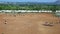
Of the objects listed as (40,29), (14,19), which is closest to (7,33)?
(40,29)

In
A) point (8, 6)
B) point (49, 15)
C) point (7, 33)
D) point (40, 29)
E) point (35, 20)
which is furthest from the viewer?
point (8, 6)

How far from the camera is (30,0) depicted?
977cm

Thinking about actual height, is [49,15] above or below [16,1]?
below

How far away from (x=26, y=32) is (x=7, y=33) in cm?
68

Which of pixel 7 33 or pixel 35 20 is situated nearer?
pixel 7 33

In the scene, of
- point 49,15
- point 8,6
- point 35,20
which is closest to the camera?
point 35,20

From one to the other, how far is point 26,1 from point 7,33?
4178 millimetres

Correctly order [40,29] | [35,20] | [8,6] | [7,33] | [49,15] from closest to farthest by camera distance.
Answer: [7,33] → [40,29] → [35,20] → [49,15] → [8,6]

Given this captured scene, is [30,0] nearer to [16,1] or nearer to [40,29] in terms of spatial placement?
[16,1]

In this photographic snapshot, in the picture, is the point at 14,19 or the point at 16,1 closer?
the point at 14,19

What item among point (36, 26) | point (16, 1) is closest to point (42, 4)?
point (16, 1)

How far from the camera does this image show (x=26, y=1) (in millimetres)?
9781

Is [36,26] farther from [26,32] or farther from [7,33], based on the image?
[7,33]

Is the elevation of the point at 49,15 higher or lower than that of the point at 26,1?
lower
